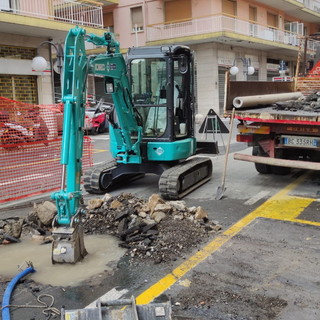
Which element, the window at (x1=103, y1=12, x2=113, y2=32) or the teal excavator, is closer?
the teal excavator

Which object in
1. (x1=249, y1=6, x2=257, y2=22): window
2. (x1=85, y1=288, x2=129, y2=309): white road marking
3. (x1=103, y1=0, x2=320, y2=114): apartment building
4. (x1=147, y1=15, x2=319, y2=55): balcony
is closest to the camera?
(x1=85, y1=288, x2=129, y2=309): white road marking

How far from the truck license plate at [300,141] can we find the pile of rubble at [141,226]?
245 centimetres

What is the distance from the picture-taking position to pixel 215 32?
25.7 meters

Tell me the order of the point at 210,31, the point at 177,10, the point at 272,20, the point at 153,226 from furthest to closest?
1. the point at 272,20
2. the point at 177,10
3. the point at 210,31
4. the point at 153,226

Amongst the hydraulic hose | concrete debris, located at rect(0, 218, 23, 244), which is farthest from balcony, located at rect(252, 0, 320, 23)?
the hydraulic hose

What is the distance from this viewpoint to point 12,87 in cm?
Result: 1686

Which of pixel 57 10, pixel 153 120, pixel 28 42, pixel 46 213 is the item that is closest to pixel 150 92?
pixel 153 120

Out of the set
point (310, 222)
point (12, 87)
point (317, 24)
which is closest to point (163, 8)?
point (12, 87)

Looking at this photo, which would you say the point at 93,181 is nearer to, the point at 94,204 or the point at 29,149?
the point at 94,204

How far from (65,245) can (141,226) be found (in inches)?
45.7

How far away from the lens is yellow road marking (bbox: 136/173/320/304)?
4008mm

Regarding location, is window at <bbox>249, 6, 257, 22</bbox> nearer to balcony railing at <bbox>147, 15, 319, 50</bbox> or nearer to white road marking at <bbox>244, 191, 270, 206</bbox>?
balcony railing at <bbox>147, 15, 319, 50</bbox>

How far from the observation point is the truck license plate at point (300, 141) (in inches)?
277

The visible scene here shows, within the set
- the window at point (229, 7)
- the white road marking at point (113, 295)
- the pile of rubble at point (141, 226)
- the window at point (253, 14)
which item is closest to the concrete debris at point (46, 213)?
the pile of rubble at point (141, 226)
